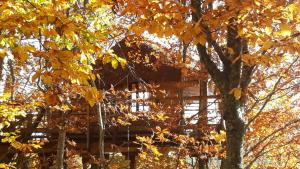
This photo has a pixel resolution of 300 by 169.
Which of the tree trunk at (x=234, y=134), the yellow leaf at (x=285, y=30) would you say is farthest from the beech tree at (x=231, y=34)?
the yellow leaf at (x=285, y=30)

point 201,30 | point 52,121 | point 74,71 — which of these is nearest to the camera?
point 201,30

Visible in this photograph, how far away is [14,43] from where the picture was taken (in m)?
4.68

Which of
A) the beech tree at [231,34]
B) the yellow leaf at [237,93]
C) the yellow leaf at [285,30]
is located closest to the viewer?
the yellow leaf at [285,30]

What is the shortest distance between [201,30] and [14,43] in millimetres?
2238

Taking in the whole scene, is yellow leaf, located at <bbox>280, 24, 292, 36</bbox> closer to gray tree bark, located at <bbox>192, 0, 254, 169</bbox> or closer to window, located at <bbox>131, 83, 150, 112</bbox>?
gray tree bark, located at <bbox>192, 0, 254, 169</bbox>

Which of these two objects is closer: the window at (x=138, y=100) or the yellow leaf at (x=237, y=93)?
the yellow leaf at (x=237, y=93)

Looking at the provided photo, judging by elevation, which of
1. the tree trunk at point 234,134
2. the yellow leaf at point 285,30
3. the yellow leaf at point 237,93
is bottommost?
the tree trunk at point 234,134

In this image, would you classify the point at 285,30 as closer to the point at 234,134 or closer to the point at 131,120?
the point at 234,134

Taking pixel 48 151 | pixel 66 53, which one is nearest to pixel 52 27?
pixel 66 53

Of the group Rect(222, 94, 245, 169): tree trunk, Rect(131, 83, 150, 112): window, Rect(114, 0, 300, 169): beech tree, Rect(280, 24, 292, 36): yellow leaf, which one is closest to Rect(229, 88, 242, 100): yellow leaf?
Rect(114, 0, 300, 169): beech tree

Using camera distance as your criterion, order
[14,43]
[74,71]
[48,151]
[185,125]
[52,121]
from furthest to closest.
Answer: [48,151], [52,121], [185,125], [14,43], [74,71]

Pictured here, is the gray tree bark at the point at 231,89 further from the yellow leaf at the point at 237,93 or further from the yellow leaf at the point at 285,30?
the yellow leaf at the point at 285,30

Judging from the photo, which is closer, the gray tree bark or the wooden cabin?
the gray tree bark

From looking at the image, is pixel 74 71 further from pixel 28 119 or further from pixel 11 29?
pixel 28 119
